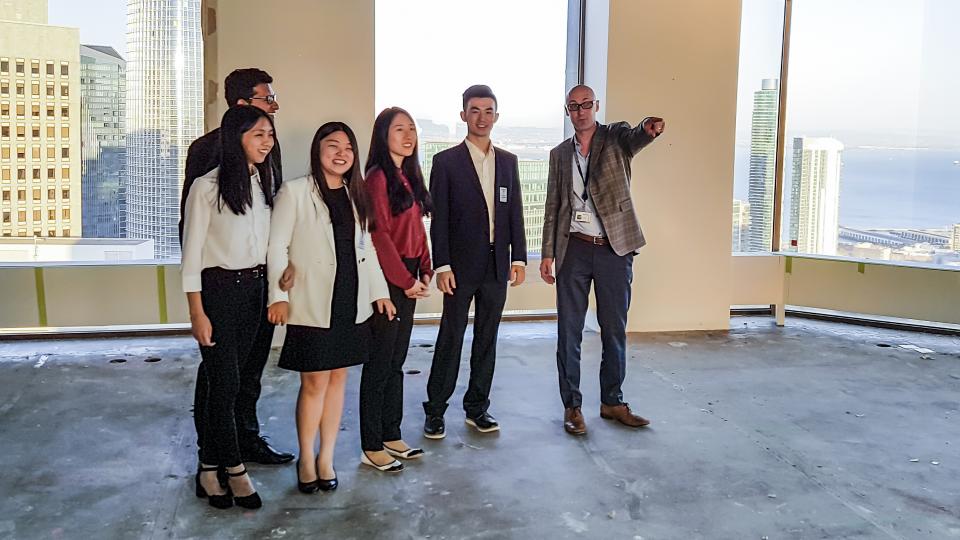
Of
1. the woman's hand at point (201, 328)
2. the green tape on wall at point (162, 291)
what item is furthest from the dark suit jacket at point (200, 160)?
the green tape on wall at point (162, 291)

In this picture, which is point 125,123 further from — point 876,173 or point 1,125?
point 876,173

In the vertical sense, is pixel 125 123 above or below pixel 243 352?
above

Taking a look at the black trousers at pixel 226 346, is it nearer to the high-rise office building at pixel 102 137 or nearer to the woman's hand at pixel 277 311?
the woman's hand at pixel 277 311

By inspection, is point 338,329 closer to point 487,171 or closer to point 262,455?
point 262,455

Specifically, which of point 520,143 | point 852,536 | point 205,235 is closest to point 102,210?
point 520,143

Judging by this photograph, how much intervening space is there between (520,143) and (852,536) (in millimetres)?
4131

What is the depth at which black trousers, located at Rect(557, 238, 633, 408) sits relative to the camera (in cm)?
402

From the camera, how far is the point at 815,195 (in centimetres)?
679

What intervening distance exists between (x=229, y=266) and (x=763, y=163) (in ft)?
16.5

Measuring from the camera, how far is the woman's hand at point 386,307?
330 cm

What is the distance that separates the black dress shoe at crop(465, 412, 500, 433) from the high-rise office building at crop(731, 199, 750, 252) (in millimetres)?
3402

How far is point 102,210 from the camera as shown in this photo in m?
5.84

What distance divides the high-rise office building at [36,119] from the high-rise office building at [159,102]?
36 cm

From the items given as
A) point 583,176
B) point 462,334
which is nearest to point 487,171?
point 583,176
